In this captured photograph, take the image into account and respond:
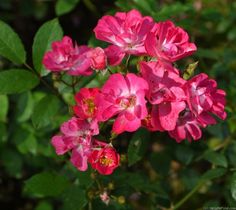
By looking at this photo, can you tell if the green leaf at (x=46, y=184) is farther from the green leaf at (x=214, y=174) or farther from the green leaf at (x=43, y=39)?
the green leaf at (x=214, y=174)

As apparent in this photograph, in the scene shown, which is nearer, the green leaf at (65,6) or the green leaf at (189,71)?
the green leaf at (189,71)

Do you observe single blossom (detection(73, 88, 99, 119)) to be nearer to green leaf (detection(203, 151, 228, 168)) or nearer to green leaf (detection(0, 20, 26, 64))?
green leaf (detection(0, 20, 26, 64))

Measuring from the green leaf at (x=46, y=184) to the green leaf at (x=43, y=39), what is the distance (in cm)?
44

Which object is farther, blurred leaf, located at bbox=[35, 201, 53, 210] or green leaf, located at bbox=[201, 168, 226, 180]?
blurred leaf, located at bbox=[35, 201, 53, 210]

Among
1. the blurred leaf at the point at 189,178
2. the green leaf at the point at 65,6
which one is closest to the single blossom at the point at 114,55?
the green leaf at the point at 65,6

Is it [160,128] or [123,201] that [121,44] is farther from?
[123,201]

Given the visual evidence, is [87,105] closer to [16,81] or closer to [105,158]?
[105,158]

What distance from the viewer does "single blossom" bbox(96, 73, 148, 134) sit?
143cm

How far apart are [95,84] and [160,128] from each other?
72 centimetres

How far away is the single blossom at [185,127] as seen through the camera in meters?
1.62

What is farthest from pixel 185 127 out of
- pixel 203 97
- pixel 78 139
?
pixel 78 139

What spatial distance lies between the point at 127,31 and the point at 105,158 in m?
0.46

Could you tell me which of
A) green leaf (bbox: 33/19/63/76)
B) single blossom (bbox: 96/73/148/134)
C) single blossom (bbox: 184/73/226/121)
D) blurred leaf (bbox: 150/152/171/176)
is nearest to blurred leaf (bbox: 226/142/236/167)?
blurred leaf (bbox: 150/152/171/176)

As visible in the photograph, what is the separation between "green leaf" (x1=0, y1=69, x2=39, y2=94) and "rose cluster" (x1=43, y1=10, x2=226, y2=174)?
0.87 ft
